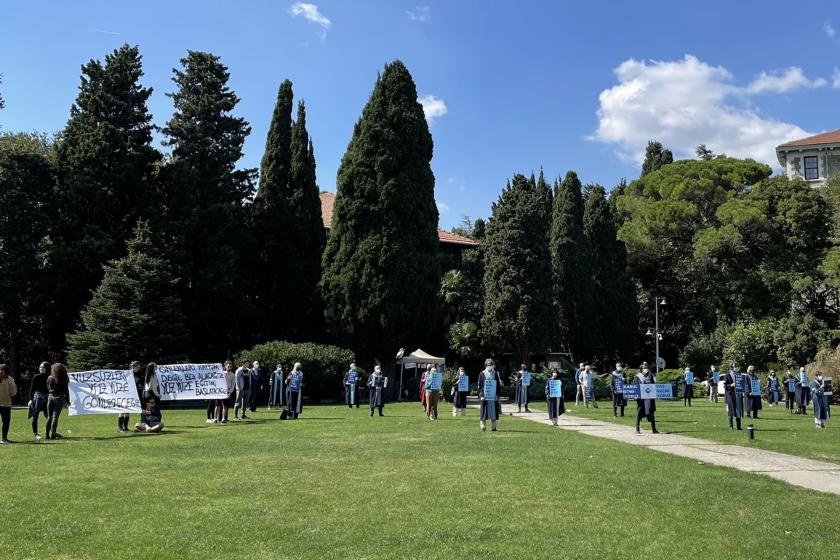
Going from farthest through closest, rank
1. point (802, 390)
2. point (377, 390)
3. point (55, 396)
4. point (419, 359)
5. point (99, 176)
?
point (419, 359)
point (99, 176)
point (802, 390)
point (377, 390)
point (55, 396)

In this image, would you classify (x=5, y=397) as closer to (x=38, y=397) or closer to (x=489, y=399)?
(x=38, y=397)

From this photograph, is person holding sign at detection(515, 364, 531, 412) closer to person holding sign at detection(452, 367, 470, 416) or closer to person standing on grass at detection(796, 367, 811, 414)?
person holding sign at detection(452, 367, 470, 416)

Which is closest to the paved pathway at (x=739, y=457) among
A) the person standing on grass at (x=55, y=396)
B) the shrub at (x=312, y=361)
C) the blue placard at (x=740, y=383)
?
the blue placard at (x=740, y=383)

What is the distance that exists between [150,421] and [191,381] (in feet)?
12.5

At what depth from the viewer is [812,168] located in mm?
67812

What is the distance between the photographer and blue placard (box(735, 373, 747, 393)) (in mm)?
20430

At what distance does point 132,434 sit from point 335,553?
12647 mm

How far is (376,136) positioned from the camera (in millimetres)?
41469

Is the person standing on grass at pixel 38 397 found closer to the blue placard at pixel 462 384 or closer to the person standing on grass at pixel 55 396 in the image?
the person standing on grass at pixel 55 396

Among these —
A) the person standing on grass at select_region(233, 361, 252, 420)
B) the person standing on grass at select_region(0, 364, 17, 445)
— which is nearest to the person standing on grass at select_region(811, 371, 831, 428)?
the person standing on grass at select_region(233, 361, 252, 420)

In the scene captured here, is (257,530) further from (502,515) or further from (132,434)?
(132,434)

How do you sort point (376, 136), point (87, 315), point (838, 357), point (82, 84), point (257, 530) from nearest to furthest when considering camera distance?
point (257, 530) → point (87, 315) → point (838, 357) → point (82, 84) → point (376, 136)

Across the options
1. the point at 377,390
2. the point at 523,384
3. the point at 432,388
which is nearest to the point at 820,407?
the point at 523,384

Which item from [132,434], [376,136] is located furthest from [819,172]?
[132,434]
